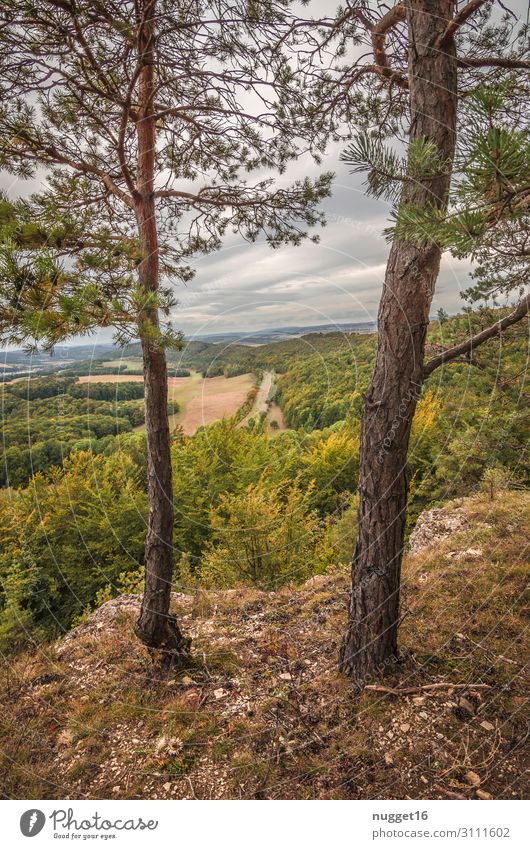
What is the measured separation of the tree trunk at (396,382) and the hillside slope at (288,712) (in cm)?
42

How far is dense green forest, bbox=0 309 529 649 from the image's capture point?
514 centimetres

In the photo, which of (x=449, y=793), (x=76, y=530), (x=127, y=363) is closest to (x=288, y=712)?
(x=449, y=793)

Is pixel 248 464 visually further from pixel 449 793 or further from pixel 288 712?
pixel 449 793

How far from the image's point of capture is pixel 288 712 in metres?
2.89

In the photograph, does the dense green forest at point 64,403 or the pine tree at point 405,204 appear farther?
the dense green forest at point 64,403

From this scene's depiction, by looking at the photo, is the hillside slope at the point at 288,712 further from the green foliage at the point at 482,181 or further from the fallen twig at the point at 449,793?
the green foliage at the point at 482,181

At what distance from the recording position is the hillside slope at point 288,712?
92.9 inches

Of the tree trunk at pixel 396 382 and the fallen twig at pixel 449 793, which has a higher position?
the tree trunk at pixel 396 382

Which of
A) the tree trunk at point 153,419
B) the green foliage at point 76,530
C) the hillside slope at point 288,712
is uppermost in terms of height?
the tree trunk at point 153,419

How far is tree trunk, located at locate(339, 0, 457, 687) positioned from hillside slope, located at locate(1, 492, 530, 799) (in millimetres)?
423

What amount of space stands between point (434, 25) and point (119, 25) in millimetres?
1991

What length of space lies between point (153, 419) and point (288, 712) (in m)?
2.62

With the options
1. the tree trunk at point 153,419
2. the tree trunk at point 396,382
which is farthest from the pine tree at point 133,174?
the tree trunk at point 396,382

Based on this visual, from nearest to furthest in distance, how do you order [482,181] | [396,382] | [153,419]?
[482,181] < [396,382] < [153,419]
